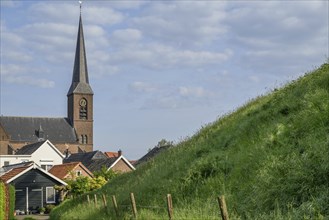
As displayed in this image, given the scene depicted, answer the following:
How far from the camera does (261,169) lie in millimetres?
13812

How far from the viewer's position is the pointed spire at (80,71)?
364ft

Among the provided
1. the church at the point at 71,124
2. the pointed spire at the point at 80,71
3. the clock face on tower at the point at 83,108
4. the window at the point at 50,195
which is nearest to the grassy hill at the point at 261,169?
the window at the point at 50,195

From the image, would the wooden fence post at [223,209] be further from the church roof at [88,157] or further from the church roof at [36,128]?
the church roof at [36,128]

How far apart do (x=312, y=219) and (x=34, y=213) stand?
157 feet

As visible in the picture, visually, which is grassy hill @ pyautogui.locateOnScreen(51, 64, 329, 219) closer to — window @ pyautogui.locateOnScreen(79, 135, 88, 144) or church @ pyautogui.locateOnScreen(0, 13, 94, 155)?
church @ pyautogui.locateOnScreen(0, 13, 94, 155)

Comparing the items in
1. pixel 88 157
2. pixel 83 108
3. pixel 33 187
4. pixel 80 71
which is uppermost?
pixel 80 71

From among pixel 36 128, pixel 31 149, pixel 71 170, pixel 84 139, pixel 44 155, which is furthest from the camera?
pixel 84 139

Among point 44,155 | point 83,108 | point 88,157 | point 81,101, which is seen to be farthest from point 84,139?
point 44,155

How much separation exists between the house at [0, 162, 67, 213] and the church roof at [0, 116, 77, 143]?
161ft

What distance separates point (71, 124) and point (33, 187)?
5907 centimetres

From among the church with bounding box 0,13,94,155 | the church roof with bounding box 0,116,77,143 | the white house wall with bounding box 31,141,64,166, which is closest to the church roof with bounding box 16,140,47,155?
the white house wall with bounding box 31,141,64,166

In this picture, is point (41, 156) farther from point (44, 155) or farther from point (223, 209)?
point (223, 209)

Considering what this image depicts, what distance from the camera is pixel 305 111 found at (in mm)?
15805

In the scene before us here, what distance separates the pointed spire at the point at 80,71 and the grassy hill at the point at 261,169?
89481 mm
